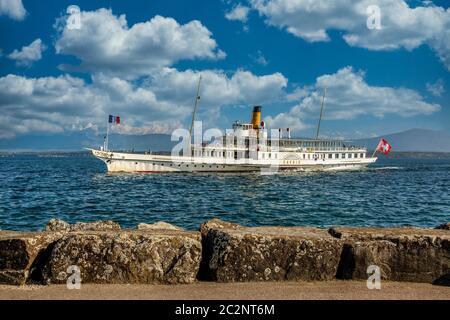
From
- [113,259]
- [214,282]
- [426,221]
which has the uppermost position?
[113,259]

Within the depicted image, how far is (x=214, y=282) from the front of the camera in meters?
5.93

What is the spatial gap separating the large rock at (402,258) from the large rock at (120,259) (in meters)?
2.45

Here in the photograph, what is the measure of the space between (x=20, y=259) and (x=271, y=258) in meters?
3.82

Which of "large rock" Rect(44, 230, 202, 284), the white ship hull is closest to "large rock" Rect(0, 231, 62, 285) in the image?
"large rock" Rect(44, 230, 202, 284)

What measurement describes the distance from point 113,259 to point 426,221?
63.9 ft

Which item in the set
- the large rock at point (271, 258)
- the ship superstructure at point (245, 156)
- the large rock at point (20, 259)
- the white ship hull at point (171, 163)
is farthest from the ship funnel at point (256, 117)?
the large rock at point (20, 259)

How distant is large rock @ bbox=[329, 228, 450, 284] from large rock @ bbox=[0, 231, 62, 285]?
4755mm

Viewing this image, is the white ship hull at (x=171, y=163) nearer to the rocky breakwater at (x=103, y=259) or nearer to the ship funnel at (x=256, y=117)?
the ship funnel at (x=256, y=117)

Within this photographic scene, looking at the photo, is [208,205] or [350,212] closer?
[350,212]

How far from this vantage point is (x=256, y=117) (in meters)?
74.2

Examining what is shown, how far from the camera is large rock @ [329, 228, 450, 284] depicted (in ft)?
19.6
